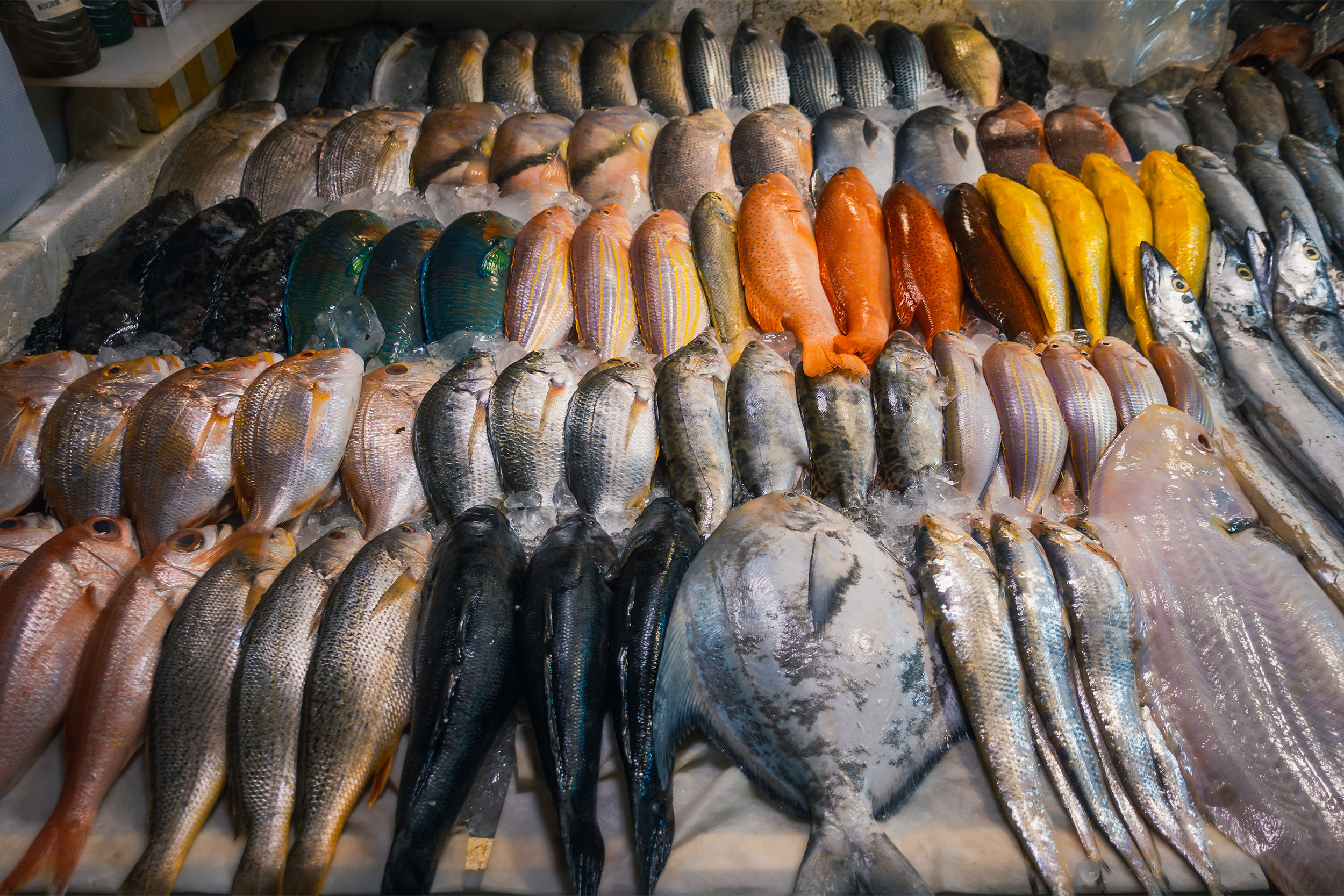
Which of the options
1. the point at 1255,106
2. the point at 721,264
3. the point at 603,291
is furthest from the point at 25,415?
the point at 1255,106

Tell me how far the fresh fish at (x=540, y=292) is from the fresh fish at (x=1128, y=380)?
5.80 feet

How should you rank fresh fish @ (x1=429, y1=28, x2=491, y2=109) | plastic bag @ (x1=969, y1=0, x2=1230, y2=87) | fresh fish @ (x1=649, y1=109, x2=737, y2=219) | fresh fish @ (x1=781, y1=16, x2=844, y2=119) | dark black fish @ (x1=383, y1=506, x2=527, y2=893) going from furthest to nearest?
fresh fish @ (x1=429, y1=28, x2=491, y2=109) → fresh fish @ (x1=781, y1=16, x2=844, y2=119) → plastic bag @ (x1=969, y1=0, x2=1230, y2=87) → fresh fish @ (x1=649, y1=109, x2=737, y2=219) → dark black fish @ (x1=383, y1=506, x2=527, y2=893)

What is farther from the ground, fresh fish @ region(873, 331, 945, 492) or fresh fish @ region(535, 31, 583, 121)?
fresh fish @ region(535, 31, 583, 121)

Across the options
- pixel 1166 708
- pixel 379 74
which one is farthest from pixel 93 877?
pixel 379 74

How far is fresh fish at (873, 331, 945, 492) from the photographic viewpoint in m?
2.08

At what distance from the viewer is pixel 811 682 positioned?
158 cm

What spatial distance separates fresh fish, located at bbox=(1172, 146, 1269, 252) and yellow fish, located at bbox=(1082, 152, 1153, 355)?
0.24 metres

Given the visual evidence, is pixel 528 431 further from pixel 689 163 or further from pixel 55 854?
pixel 689 163

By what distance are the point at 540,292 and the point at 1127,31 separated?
3.22m

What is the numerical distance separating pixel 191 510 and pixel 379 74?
2.90m

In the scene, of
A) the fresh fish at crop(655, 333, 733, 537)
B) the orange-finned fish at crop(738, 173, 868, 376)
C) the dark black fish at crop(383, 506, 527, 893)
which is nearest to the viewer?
the dark black fish at crop(383, 506, 527, 893)

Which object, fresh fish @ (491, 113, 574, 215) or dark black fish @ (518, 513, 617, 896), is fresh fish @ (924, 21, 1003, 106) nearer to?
fresh fish @ (491, 113, 574, 215)

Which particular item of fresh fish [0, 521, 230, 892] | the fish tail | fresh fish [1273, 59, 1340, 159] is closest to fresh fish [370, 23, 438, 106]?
fresh fish [0, 521, 230, 892]

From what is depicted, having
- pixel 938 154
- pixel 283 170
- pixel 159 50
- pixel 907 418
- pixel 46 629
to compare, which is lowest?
pixel 46 629
